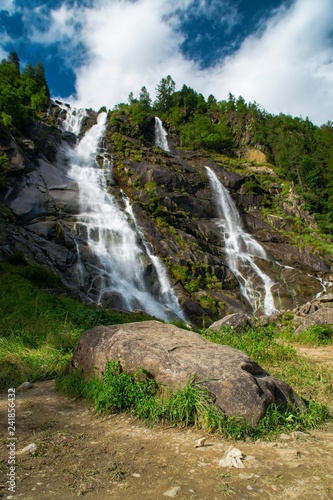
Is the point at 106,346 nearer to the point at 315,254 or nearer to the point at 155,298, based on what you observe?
the point at 155,298

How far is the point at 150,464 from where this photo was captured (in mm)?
3092

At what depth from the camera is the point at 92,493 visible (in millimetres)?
2637

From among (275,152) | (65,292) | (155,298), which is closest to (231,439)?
(65,292)

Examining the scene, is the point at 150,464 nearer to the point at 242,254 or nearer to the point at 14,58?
the point at 242,254

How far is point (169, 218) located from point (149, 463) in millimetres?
30792

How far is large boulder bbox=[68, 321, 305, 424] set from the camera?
12.9 ft

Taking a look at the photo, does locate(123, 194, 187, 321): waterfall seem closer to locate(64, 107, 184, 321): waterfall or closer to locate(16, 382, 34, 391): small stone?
locate(64, 107, 184, 321): waterfall

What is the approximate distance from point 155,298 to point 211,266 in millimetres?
7195

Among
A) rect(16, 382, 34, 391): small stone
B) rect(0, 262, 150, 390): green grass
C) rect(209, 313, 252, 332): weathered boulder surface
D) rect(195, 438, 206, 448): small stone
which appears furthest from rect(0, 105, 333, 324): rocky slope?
rect(195, 438, 206, 448): small stone

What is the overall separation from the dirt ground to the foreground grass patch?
0.13 metres

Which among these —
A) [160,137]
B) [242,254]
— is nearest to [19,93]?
[160,137]

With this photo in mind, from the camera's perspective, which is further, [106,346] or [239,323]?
[239,323]

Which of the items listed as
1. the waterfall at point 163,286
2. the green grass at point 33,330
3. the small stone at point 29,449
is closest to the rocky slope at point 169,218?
the waterfall at point 163,286

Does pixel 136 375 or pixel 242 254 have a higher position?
pixel 242 254
